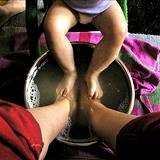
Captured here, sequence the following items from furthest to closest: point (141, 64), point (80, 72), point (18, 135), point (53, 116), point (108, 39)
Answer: point (141, 64)
point (80, 72)
point (108, 39)
point (53, 116)
point (18, 135)

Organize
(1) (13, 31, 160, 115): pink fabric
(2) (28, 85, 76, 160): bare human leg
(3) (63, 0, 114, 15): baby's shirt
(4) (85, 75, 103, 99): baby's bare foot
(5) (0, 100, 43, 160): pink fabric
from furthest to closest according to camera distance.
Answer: (1) (13, 31, 160, 115): pink fabric < (4) (85, 75, 103, 99): baby's bare foot < (3) (63, 0, 114, 15): baby's shirt < (2) (28, 85, 76, 160): bare human leg < (5) (0, 100, 43, 160): pink fabric

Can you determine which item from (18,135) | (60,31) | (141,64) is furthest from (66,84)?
(18,135)

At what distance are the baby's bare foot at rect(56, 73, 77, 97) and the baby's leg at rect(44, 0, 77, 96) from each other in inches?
1.5

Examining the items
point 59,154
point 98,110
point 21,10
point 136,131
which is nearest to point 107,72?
point 98,110

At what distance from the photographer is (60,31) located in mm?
1274

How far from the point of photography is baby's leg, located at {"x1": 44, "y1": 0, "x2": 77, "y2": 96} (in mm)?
1266

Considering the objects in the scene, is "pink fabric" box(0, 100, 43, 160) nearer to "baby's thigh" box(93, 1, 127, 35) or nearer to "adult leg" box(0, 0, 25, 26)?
"baby's thigh" box(93, 1, 127, 35)

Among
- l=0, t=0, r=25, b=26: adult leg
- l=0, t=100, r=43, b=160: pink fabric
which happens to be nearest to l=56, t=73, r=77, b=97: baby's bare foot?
l=0, t=100, r=43, b=160: pink fabric

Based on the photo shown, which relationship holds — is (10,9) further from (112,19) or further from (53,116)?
(53,116)

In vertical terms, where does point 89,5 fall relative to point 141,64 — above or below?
above

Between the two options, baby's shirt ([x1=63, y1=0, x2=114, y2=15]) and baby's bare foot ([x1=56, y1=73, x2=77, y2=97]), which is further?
baby's bare foot ([x1=56, y1=73, x2=77, y2=97])

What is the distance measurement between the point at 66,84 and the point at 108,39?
0.76ft

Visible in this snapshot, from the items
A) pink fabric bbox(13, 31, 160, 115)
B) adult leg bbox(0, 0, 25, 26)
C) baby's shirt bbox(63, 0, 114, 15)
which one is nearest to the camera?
baby's shirt bbox(63, 0, 114, 15)

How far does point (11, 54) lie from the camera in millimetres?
1545
